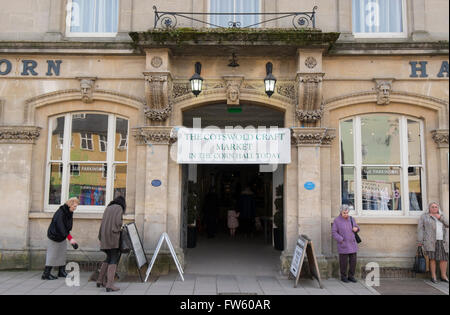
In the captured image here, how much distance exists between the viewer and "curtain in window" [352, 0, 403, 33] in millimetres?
8734

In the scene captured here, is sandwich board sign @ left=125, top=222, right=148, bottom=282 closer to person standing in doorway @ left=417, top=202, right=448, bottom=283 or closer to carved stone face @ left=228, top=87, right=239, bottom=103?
carved stone face @ left=228, top=87, right=239, bottom=103

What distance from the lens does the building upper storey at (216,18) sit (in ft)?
27.7

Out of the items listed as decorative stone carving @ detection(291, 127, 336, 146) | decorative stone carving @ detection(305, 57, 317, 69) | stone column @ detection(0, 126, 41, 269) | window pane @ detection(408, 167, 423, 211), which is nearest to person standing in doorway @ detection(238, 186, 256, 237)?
decorative stone carving @ detection(291, 127, 336, 146)

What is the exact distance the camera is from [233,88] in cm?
812

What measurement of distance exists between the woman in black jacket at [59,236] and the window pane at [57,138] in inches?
74.0

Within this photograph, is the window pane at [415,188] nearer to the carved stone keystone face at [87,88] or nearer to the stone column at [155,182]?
the stone column at [155,182]

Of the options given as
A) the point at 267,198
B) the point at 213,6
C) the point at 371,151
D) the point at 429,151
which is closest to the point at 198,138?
the point at 213,6

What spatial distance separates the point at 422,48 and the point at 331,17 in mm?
2269

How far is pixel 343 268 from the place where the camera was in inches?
294

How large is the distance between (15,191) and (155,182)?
3.44 metres

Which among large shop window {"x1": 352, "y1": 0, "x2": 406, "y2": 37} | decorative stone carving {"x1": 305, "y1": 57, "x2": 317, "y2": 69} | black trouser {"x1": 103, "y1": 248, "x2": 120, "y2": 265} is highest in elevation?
large shop window {"x1": 352, "y1": 0, "x2": 406, "y2": 37}

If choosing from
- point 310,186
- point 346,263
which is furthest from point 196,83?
point 346,263

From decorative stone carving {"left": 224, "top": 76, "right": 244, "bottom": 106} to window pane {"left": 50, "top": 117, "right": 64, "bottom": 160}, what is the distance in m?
4.31

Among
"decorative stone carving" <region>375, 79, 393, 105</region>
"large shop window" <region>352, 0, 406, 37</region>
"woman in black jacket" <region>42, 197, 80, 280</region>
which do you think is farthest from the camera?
"large shop window" <region>352, 0, 406, 37</region>
